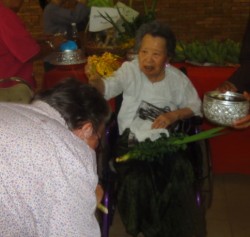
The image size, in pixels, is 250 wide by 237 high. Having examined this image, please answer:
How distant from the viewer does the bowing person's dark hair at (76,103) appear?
3.57 feet

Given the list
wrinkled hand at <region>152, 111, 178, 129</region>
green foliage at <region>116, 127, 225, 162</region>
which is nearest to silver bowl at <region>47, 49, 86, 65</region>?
wrinkled hand at <region>152, 111, 178, 129</region>

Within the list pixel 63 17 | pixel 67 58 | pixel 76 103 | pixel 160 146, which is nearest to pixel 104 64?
pixel 67 58

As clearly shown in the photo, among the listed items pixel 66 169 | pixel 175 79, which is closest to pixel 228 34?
pixel 175 79

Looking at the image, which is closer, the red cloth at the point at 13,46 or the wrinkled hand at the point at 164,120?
the wrinkled hand at the point at 164,120

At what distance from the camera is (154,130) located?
2037 millimetres

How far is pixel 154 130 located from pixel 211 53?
0.90 metres

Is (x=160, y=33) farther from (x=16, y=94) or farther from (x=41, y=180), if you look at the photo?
(x=41, y=180)

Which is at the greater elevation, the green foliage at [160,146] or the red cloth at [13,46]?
the red cloth at [13,46]

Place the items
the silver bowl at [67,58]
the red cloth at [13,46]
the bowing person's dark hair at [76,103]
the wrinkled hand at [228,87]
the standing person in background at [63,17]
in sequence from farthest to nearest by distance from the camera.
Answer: the standing person in background at [63,17] → the silver bowl at [67,58] → the red cloth at [13,46] → the wrinkled hand at [228,87] → the bowing person's dark hair at [76,103]

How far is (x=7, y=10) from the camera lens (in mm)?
2268

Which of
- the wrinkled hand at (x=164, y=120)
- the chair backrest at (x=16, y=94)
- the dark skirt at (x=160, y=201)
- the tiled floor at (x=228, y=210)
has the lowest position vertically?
the tiled floor at (x=228, y=210)

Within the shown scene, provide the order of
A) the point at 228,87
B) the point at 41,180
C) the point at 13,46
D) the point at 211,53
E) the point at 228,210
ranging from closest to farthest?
the point at 41,180
the point at 228,87
the point at 13,46
the point at 228,210
the point at 211,53

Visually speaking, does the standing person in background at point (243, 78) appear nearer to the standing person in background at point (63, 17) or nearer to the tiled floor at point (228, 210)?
the tiled floor at point (228, 210)

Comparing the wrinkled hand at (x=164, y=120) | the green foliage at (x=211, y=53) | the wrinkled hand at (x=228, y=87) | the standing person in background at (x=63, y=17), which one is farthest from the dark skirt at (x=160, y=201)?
the standing person in background at (x=63, y=17)
